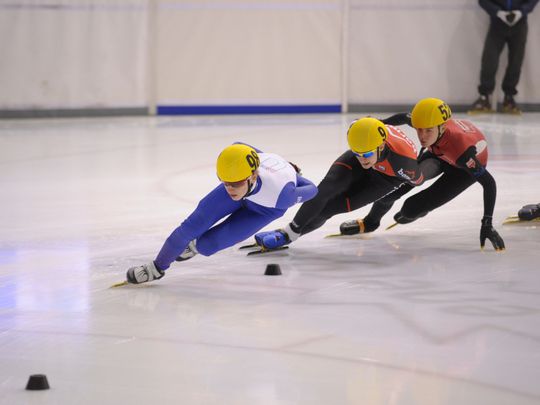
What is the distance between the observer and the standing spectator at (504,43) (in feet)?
43.5

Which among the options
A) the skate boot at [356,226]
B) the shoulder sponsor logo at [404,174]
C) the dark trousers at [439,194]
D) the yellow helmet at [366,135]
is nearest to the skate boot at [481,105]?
the dark trousers at [439,194]

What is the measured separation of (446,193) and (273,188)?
1.64 metres

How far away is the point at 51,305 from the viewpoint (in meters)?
4.92

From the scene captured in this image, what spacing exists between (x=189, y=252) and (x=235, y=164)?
0.82 m

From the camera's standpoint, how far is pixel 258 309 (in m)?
4.86

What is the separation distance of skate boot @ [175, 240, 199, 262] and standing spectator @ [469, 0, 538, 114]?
28.4 ft

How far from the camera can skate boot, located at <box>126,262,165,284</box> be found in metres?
5.27

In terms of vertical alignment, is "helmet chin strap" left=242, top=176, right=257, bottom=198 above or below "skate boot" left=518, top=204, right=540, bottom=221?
above

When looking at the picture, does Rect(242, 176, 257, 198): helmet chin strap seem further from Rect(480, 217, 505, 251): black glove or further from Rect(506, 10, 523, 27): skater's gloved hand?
Rect(506, 10, 523, 27): skater's gloved hand

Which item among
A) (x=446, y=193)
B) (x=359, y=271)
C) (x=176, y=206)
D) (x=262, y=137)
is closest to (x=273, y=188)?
(x=359, y=271)

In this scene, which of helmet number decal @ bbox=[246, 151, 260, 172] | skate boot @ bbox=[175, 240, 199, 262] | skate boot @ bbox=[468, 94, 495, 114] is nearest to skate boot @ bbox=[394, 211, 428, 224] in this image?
skate boot @ bbox=[175, 240, 199, 262]

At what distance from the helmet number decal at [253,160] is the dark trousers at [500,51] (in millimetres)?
8948

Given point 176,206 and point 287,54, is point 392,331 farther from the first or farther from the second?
point 287,54

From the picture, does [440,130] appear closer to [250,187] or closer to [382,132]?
[382,132]
